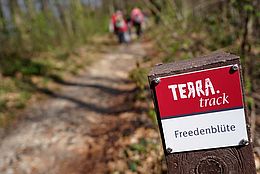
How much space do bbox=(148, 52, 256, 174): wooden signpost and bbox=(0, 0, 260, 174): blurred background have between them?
1.72 metres

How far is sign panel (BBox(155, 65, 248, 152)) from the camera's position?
5.65 feet

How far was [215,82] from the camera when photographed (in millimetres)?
1726

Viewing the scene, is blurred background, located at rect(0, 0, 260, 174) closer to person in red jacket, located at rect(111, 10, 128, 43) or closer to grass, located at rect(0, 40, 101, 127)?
grass, located at rect(0, 40, 101, 127)

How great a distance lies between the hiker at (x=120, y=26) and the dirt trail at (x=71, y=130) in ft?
18.3

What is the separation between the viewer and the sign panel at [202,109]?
67.8 inches

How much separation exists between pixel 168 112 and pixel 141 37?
44.2 feet

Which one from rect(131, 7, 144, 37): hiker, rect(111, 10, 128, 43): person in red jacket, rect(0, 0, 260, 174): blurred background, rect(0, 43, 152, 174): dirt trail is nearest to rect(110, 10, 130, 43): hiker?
rect(111, 10, 128, 43): person in red jacket

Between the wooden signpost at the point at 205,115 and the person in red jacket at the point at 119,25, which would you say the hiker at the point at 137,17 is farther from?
the wooden signpost at the point at 205,115

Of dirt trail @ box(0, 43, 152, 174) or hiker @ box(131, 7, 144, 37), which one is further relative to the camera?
hiker @ box(131, 7, 144, 37)

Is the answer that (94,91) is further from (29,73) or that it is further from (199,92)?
(199,92)

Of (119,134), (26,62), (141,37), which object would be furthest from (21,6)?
(119,134)

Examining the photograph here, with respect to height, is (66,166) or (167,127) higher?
(167,127)

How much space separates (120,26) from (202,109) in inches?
477

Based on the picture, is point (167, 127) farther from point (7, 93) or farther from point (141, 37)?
point (141, 37)
